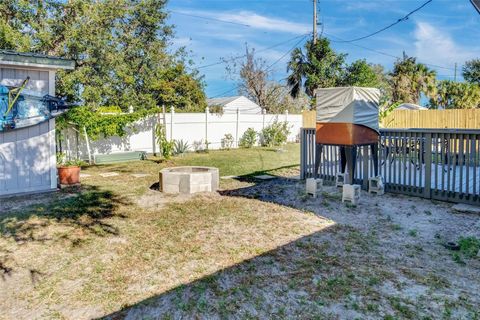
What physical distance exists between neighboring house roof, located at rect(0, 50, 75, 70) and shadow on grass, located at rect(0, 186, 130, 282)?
9.07 ft

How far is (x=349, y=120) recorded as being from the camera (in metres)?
6.67

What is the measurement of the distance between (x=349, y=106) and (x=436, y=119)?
10.2 m

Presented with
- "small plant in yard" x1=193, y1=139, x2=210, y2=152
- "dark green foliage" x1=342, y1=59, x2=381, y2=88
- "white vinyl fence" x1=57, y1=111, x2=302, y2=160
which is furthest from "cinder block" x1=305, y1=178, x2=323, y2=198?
"dark green foliage" x1=342, y1=59, x2=381, y2=88

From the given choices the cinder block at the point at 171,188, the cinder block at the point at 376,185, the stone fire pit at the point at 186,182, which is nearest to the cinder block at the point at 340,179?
the cinder block at the point at 376,185

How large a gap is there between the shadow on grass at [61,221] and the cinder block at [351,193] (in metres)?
4.00

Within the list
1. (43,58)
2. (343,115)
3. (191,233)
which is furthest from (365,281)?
(43,58)

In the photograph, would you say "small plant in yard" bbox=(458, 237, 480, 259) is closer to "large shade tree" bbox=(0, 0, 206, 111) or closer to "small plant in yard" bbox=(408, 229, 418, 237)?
"small plant in yard" bbox=(408, 229, 418, 237)

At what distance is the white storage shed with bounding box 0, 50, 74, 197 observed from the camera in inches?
281

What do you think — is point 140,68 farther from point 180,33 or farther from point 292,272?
point 292,272

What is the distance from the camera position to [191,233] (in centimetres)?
498

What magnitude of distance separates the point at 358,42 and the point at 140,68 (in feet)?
46.2

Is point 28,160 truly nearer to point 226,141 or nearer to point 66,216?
point 66,216

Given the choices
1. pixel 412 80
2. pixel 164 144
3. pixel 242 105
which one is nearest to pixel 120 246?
pixel 164 144

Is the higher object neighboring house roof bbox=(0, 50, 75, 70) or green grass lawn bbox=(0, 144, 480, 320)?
neighboring house roof bbox=(0, 50, 75, 70)
